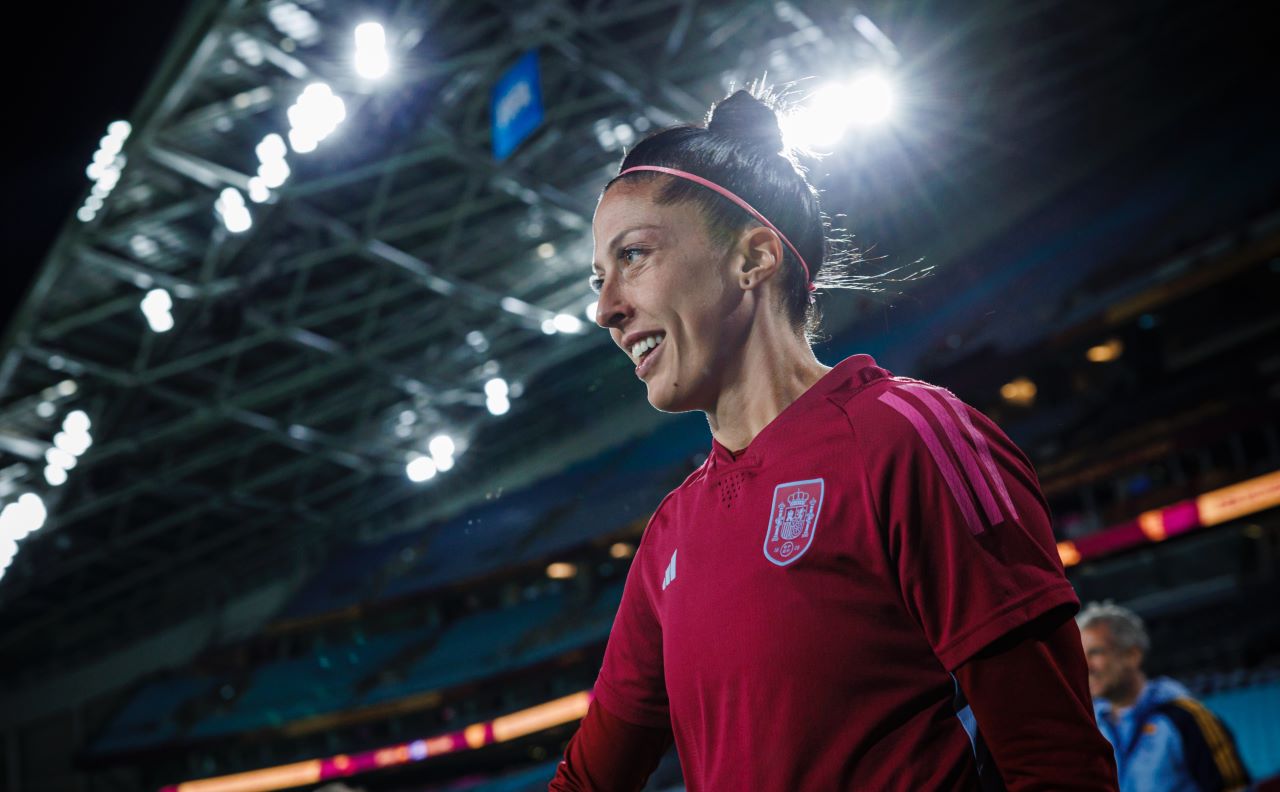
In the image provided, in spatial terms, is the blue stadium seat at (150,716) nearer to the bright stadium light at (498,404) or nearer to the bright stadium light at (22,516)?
the bright stadium light at (22,516)

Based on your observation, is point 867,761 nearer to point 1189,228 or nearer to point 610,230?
point 610,230

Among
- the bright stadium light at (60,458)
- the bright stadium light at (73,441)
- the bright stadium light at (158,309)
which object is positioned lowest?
the bright stadium light at (60,458)

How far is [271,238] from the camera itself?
13672mm

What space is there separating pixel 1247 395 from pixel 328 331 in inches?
552

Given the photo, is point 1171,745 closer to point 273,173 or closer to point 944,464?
point 944,464

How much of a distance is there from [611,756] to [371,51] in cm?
1094

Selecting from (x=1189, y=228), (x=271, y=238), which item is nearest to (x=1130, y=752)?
(x=271, y=238)

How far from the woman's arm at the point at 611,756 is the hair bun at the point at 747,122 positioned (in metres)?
0.77

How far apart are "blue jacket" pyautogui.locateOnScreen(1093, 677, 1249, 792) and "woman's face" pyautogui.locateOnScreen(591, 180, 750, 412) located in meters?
2.97

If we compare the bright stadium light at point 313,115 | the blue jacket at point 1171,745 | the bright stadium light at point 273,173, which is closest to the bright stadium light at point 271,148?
the bright stadium light at point 273,173

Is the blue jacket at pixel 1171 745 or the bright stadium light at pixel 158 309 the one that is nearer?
the blue jacket at pixel 1171 745

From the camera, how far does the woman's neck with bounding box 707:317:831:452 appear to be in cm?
118

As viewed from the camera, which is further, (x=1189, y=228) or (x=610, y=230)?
(x=1189, y=228)

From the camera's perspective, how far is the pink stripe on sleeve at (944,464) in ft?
2.88
